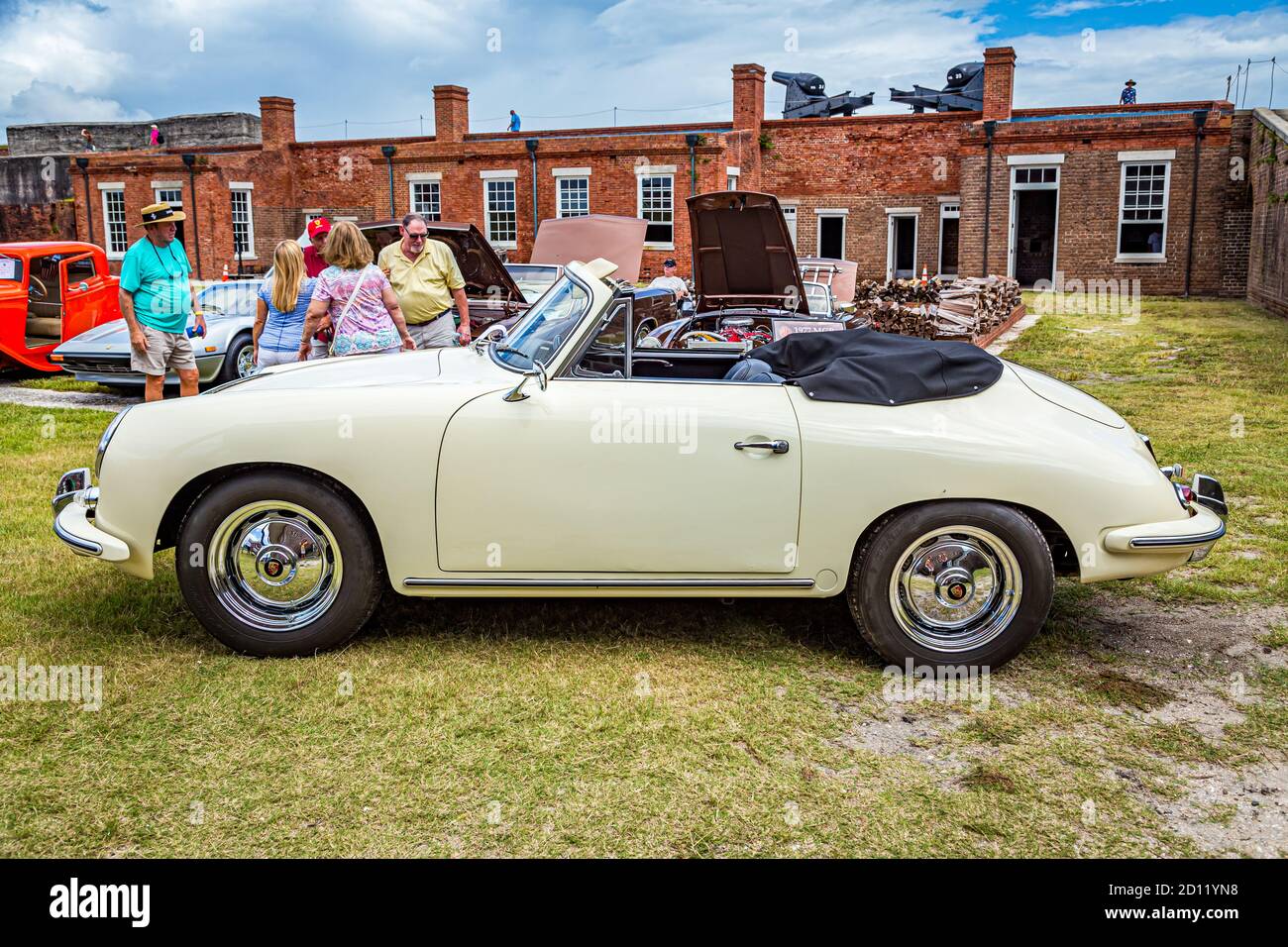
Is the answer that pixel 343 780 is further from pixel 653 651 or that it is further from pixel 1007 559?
pixel 1007 559

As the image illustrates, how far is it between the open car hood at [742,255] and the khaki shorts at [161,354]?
188 inches

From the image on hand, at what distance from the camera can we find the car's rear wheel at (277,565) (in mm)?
4262

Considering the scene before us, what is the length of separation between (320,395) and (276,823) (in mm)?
1775

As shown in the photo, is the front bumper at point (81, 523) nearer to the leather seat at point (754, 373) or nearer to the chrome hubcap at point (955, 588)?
the leather seat at point (754, 373)

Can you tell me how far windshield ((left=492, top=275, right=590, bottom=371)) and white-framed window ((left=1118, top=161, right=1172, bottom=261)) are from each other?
28.0 m

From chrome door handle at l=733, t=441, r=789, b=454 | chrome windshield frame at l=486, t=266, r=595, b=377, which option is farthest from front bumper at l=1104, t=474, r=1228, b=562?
chrome windshield frame at l=486, t=266, r=595, b=377

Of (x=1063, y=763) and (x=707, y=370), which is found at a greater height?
(x=707, y=370)

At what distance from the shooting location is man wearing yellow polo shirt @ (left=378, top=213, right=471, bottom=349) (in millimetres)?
7680

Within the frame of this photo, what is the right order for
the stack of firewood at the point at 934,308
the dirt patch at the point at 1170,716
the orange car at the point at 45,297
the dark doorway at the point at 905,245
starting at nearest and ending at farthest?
the dirt patch at the point at 1170,716, the orange car at the point at 45,297, the stack of firewood at the point at 934,308, the dark doorway at the point at 905,245

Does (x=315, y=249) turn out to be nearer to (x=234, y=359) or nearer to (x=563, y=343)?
(x=234, y=359)

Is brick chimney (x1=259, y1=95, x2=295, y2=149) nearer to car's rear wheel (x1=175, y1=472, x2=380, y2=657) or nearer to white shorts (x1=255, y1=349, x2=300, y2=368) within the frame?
white shorts (x1=255, y1=349, x2=300, y2=368)

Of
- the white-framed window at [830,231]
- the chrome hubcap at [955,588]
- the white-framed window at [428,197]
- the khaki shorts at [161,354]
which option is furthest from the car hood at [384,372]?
the white-framed window at [428,197]
